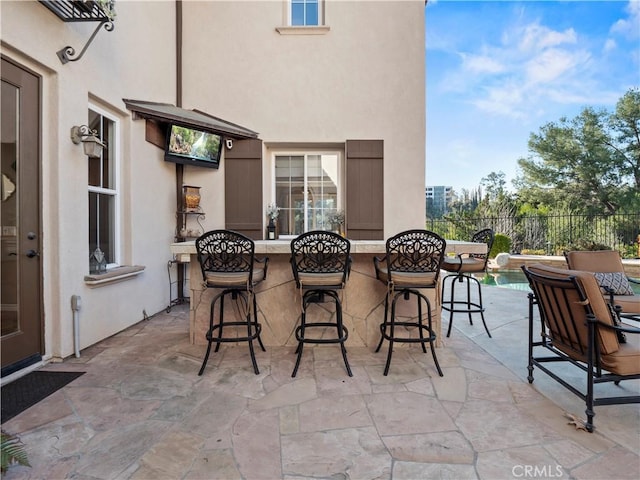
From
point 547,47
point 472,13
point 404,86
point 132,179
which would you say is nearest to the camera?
point 132,179

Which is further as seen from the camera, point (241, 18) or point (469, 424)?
point (241, 18)

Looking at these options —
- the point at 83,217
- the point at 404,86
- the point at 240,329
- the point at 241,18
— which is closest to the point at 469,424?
the point at 240,329

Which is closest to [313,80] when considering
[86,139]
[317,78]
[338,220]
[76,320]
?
[317,78]

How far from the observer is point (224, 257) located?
2652 mm

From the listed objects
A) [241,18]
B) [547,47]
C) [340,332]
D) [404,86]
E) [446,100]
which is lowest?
[340,332]

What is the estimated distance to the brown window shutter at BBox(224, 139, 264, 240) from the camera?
16.8 ft

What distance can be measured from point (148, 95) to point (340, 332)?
13.6 feet

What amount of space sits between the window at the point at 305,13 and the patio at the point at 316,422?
17.3 feet

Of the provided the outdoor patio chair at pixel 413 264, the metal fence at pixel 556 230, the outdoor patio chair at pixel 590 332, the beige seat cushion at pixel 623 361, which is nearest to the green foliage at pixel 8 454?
the outdoor patio chair at pixel 413 264

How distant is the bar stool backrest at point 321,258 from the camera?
8.36 ft

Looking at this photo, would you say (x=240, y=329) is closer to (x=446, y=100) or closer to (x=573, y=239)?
(x=573, y=239)

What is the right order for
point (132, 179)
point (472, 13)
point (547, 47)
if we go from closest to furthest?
A: 1. point (132, 179)
2. point (472, 13)
3. point (547, 47)

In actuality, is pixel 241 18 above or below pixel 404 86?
above

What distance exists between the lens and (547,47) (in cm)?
1198
